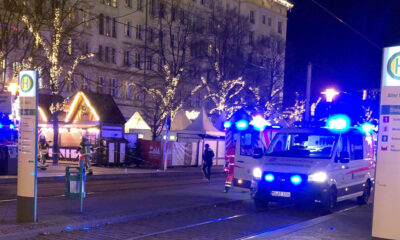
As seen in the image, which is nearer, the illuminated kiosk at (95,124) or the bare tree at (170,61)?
the illuminated kiosk at (95,124)

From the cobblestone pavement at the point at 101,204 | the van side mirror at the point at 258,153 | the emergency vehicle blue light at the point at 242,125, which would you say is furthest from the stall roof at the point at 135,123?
the van side mirror at the point at 258,153

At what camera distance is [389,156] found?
705cm

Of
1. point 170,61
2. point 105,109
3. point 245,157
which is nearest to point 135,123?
point 170,61

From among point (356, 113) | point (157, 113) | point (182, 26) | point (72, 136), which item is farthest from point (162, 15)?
point (356, 113)

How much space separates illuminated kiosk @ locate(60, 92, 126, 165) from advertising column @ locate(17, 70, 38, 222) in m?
20.0

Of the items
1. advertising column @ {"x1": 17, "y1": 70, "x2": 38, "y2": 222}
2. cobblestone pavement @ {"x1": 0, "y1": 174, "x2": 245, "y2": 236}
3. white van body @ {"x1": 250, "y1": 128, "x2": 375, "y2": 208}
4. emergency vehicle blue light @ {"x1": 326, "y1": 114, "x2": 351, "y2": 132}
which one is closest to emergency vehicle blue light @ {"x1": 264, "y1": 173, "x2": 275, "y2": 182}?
white van body @ {"x1": 250, "y1": 128, "x2": 375, "y2": 208}

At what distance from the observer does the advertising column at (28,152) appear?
362 inches

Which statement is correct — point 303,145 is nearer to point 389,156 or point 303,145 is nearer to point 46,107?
point 389,156

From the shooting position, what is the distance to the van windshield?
42.6ft

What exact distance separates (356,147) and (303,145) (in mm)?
1720

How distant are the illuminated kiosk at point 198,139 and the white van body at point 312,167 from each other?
18.7 m

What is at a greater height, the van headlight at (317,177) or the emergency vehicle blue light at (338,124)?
the emergency vehicle blue light at (338,124)

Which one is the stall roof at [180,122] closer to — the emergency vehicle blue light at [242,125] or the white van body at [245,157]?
the emergency vehicle blue light at [242,125]

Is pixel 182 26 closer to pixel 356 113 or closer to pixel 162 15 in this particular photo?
pixel 162 15
